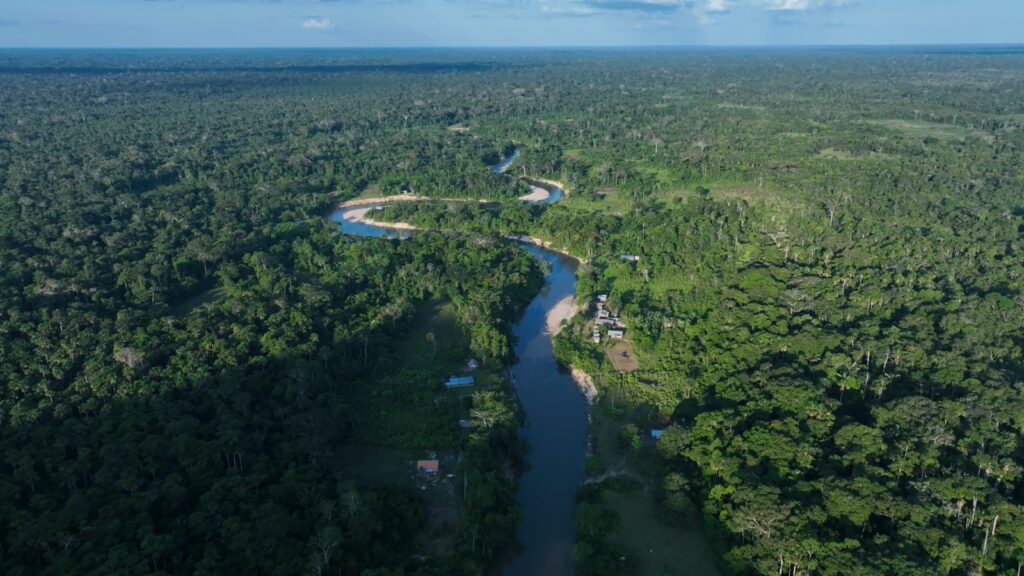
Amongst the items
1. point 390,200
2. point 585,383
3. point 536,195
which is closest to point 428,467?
point 585,383

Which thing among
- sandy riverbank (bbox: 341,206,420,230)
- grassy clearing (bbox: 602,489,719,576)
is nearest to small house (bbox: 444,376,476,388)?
grassy clearing (bbox: 602,489,719,576)

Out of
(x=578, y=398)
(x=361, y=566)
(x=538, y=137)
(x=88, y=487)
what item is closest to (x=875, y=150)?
(x=538, y=137)

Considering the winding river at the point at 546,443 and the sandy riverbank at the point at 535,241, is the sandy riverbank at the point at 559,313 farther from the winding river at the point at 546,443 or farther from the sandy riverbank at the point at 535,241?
the sandy riverbank at the point at 535,241

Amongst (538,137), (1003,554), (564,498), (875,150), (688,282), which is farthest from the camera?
(538,137)

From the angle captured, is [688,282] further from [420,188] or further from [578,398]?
[420,188]

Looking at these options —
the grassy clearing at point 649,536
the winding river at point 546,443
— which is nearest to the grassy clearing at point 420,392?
the winding river at point 546,443

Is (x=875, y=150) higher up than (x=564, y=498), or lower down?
higher up
